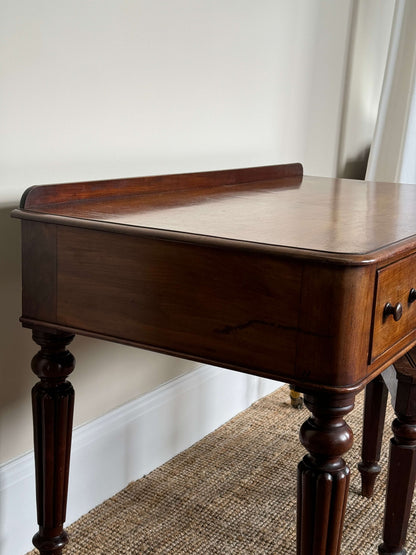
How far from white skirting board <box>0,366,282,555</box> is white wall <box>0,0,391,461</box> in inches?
1.7

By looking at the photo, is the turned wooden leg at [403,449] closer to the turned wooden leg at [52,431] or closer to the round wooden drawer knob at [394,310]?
the round wooden drawer knob at [394,310]

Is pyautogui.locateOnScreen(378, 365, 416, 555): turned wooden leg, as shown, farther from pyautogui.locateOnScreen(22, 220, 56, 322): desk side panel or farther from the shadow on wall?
the shadow on wall

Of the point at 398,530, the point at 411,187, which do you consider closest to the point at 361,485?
the point at 398,530

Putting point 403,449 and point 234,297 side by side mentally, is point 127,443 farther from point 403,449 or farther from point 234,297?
point 234,297

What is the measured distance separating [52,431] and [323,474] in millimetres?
536

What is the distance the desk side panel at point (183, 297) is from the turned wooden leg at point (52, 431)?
4.9 inches

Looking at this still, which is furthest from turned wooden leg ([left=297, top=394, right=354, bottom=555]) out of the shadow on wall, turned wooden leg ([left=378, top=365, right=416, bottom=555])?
the shadow on wall

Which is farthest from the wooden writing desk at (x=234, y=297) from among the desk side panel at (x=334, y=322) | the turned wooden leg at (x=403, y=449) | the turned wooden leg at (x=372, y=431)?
the turned wooden leg at (x=372, y=431)

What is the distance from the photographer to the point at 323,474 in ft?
3.51

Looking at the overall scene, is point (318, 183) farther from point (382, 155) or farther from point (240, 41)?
point (382, 155)

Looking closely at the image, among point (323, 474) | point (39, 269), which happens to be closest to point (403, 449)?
point (323, 474)

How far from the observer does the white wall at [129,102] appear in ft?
4.74

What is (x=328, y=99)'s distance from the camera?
2617 mm

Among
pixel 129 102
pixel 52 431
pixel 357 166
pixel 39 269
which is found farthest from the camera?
pixel 357 166
